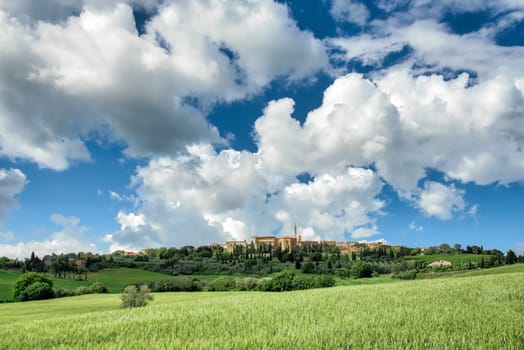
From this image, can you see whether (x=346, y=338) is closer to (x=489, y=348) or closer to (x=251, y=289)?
(x=489, y=348)

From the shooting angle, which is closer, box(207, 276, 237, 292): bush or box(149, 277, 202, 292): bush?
box(207, 276, 237, 292): bush

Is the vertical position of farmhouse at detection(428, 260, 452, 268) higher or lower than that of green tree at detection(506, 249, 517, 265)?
lower

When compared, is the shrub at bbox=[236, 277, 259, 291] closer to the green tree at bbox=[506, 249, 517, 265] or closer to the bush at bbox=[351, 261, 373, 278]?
the bush at bbox=[351, 261, 373, 278]

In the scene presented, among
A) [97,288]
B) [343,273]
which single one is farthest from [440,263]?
[97,288]

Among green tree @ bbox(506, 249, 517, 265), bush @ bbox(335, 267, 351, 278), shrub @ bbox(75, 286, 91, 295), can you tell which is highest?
green tree @ bbox(506, 249, 517, 265)

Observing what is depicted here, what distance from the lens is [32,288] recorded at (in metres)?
100

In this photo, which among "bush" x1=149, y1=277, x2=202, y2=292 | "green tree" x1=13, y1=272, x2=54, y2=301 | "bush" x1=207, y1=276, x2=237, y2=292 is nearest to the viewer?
"green tree" x1=13, y1=272, x2=54, y2=301

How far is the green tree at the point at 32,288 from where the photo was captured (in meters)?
99.9

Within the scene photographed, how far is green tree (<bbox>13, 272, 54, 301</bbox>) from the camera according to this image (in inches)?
3935

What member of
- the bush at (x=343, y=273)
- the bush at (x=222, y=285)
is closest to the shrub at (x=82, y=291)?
the bush at (x=222, y=285)

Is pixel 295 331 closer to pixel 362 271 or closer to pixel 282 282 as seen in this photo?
pixel 282 282

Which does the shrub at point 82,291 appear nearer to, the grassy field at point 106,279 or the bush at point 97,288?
the bush at point 97,288

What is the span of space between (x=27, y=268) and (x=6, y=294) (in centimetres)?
7024

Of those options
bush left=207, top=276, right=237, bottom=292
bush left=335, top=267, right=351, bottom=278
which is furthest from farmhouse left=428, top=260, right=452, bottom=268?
bush left=207, top=276, right=237, bottom=292
